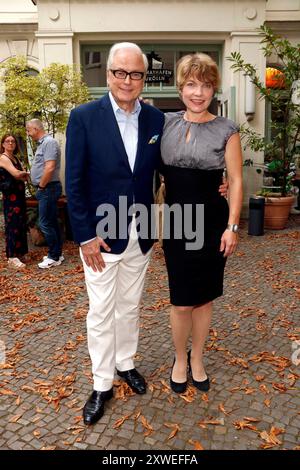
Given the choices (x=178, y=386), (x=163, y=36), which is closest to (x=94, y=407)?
(x=178, y=386)

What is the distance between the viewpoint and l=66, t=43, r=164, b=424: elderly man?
2531 mm

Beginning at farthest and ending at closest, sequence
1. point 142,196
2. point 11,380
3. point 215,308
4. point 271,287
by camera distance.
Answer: point 271,287 → point 215,308 → point 11,380 → point 142,196

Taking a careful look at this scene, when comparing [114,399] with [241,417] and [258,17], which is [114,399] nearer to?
[241,417]

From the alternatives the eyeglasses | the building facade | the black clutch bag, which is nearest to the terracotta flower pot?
the building facade

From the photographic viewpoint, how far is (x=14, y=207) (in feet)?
20.6

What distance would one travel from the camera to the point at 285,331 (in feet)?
13.4

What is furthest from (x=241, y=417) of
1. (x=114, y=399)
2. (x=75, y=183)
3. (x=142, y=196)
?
(x=75, y=183)

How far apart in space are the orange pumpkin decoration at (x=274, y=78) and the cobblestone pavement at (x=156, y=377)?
16.5 ft

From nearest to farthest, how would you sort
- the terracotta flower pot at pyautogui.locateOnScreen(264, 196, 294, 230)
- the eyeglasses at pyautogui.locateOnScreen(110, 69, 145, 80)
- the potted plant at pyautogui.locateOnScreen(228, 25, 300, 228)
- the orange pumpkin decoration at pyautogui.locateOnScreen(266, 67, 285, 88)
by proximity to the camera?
1. the eyeglasses at pyautogui.locateOnScreen(110, 69, 145, 80)
2. the potted plant at pyautogui.locateOnScreen(228, 25, 300, 228)
3. the terracotta flower pot at pyautogui.locateOnScreen(264, 196, 294, 230)
4. the orange pumpkin decoration at pyautogui.locateOnScreen(266, 67, 285, 88)

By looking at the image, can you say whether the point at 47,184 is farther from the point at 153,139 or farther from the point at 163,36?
the point at 163,36

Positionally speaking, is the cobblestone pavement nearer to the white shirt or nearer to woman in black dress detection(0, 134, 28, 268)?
woman in black dress detection(0, 134, 28, 268)

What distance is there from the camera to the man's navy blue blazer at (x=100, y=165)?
2.53 m

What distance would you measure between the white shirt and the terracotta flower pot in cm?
646

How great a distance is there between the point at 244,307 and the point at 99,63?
7234 mm
